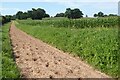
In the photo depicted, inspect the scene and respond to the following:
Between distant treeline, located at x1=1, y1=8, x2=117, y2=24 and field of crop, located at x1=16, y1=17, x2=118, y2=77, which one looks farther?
distant treeline, located at x1=1, y1=8, x2=117, y2=24

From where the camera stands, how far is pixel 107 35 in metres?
17.4

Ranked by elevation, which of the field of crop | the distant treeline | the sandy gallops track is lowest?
the sandy gallops track

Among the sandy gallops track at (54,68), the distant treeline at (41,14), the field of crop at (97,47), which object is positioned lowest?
the sandy gallops track at (54,68)

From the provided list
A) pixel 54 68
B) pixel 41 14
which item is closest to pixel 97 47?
pixel 54 68

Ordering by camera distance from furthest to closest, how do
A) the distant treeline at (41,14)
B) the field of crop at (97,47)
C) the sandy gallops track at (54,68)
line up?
the distant treeline at (41,14) < the field of crop at (97,47) < the sandy gallops track at (54,68)

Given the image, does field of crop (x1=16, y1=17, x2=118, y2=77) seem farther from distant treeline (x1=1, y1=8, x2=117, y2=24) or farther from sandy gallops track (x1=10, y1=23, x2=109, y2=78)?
distant treeline (x1=1, y1=8, x2=117, y2=24)

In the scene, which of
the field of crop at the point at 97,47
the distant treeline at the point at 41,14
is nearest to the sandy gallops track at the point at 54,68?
the field of crop at the point at 97,47

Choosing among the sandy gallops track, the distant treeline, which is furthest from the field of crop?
the distant treeline

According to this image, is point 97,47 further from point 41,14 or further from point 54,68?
point 41,14

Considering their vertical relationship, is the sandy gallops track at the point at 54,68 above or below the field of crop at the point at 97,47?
below

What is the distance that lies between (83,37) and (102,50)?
5.09 m

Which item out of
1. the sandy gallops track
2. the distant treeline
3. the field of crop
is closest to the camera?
the sandy gallops track

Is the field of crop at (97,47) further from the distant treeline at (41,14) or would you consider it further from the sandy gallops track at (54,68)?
the distant treeline at (41,14)

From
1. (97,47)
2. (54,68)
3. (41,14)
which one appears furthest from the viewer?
(41,14)
